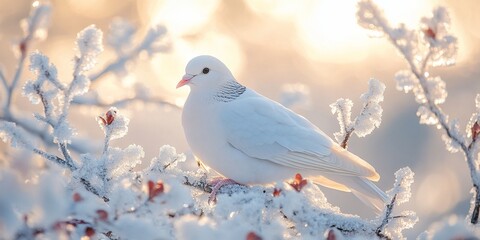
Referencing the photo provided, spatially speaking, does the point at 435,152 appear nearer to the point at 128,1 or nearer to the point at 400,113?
the point at 400,113

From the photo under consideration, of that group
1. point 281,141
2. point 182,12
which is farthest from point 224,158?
point 182,12

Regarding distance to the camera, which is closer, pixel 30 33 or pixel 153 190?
pixel 153 190

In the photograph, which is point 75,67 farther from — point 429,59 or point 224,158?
point 429,59

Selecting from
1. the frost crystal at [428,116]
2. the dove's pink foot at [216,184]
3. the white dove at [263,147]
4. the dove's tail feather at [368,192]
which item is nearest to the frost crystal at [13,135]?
the dove's pink foot at [216,184]

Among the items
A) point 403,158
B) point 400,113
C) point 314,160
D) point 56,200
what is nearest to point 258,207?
point 56,200

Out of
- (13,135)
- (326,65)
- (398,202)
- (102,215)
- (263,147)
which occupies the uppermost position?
(326,65)

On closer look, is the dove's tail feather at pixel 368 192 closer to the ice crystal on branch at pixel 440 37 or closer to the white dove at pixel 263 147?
the white dove at pixel 263 147
